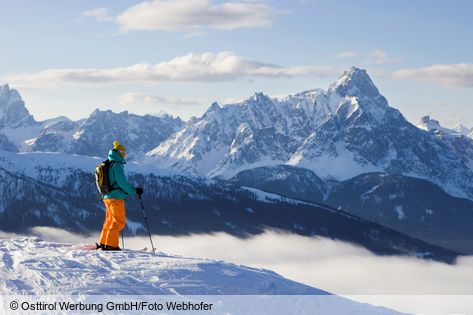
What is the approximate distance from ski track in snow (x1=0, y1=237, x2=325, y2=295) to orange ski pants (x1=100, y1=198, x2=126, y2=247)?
1.16m

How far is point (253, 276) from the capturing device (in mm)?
24203

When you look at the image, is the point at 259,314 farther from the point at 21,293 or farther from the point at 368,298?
the point at 368,298

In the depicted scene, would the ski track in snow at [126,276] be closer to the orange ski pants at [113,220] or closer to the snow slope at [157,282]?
the snow slope at [157,282]

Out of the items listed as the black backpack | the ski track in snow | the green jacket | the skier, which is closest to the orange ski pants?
the skier

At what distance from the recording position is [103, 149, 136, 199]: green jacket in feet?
91.4

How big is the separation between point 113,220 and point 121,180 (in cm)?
148

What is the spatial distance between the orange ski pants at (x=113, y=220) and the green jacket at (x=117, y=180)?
22cm

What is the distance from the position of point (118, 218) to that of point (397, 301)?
37.8ft

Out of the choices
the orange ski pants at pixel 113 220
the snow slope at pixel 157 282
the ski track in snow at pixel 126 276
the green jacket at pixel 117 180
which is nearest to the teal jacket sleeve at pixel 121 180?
the green jacket at pixel 117 180

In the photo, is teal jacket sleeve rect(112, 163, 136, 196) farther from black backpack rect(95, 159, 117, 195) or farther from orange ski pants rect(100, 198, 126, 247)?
orange ski pants rect(100, 198, 126, 247)

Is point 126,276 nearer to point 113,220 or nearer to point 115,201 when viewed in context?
point 113,220

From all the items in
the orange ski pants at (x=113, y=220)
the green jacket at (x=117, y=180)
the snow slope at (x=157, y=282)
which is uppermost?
the green jacket at (x=117, y=180)

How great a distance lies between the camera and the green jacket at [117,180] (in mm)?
27844

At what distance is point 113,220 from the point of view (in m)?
27.8
